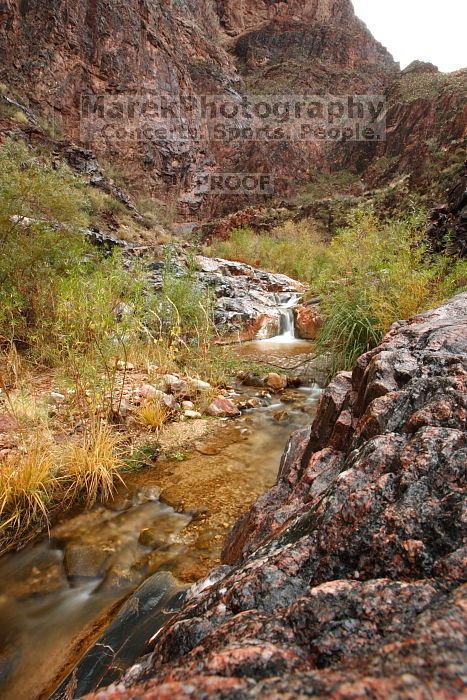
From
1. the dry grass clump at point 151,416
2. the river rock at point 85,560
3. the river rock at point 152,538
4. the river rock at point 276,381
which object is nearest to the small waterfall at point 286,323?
the river rock at point 276,381

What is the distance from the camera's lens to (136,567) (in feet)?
6.46

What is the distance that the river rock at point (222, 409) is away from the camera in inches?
152

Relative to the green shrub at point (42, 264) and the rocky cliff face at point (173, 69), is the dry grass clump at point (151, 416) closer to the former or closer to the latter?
the green shrub at point (42, 264)

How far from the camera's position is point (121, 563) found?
200cm

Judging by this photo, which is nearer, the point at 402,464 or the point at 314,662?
the point at 314,662

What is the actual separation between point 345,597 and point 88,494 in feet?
7.34

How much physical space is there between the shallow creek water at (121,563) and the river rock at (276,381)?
1386 mm

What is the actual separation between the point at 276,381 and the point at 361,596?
4176 mm

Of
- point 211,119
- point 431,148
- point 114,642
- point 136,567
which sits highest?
point 211,119

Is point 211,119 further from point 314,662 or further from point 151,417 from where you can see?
point 314,662

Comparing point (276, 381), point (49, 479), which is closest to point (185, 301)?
point (276, 381)

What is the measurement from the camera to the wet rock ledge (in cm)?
40

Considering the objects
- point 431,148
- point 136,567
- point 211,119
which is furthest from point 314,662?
point 211,119

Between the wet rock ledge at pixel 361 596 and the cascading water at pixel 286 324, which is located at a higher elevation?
the wet rock ledge at pixel 361 596
